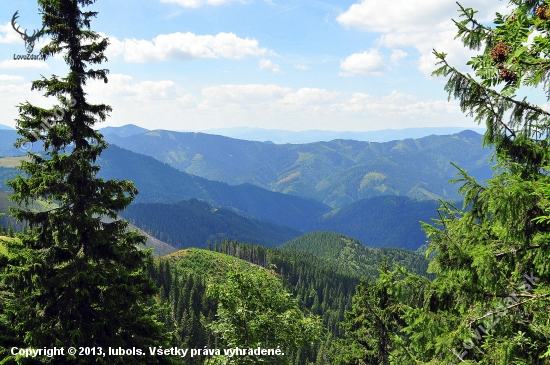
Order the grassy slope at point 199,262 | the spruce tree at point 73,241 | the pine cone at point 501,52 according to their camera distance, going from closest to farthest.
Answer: the pine cone at point 501,52
the spruce tree at point 73,241
the grassy slope at point 199,262

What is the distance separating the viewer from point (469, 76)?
8898mm

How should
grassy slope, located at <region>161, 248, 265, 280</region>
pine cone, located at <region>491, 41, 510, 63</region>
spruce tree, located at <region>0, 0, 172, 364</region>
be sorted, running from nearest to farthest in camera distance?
1. pine cone, located at <region>491, 41, 510, 63</region>
2. spruce tree, located at <region>0, 0, 172, 364</region>
3. grassy slope, located at <region>161, 248, 265, 280</region>

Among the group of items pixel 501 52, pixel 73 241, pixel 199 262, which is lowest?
pixel 199 262

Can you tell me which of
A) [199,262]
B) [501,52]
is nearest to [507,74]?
[501,52]

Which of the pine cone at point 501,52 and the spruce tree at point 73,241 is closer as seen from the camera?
the pine cone at point 501,52

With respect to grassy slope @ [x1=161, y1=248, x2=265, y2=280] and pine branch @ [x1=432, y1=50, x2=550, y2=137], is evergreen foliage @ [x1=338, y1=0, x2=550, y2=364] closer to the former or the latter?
pine branch @ [x1=432, y1=50, x2=550, y2=137]

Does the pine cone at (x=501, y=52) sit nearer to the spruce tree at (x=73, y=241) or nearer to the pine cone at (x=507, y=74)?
the pine cone at (x=507, y=74)

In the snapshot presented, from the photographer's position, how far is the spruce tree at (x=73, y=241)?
535 inches

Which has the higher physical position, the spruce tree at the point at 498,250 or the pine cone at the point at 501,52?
the pine cone at the point at 501,52

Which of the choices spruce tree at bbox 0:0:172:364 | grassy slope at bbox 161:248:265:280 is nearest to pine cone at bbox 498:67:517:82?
spruce tree at bbox 0:0:172:364

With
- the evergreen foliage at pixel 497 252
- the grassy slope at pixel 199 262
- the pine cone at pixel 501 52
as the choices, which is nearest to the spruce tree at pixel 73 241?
the evergreen foliage at pixel 497 252

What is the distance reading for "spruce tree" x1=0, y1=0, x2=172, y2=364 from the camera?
13.6 metres

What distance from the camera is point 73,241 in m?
15.0

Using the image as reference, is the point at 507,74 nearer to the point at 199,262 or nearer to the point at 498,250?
the point at 498,250
